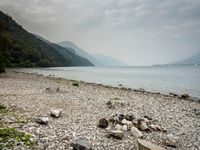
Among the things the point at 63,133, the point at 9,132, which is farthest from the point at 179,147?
the point at 9,132

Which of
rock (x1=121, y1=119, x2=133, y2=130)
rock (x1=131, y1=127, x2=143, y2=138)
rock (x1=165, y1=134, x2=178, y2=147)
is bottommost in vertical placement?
rock (x1=165, y1=134, x2=178, y2=147)

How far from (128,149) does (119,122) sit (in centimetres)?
382

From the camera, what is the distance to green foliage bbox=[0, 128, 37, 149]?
9102mm

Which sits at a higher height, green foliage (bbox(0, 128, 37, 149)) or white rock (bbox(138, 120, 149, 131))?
green foliage (bbox(0, 128, 37, 149))

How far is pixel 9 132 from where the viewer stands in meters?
10.2

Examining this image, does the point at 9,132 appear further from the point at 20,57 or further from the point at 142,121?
the point at 20,57

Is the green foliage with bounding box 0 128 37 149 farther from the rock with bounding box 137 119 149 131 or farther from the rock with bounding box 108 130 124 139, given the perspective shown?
the rock with bounding box 137 119 149 131

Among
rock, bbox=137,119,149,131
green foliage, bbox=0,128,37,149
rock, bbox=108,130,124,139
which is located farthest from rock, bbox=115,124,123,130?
green foliage, bbox=0,128,37,149

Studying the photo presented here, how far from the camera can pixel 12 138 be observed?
380 inches

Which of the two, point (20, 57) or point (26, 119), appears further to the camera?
point (20, 57)

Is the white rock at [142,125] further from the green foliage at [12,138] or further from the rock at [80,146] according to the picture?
the green foliage at [12,138]

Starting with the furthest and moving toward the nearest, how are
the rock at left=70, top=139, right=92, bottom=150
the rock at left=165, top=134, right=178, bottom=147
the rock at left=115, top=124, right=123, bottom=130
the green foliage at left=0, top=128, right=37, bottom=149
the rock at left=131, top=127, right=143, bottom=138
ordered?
1. the rock at left=115, top=124, right=123, bottom=130
2. the rock at left=131, top=127, right=143, bottom=138
3. the rock at left=165, top=134, right=178, bottom=147
4. the rock at left=70, top=139, right=92, bottom=150
5. the green foliage at left=0, top=128, right=37, bottom=149

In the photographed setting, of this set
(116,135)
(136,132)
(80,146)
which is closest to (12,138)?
(80,146)

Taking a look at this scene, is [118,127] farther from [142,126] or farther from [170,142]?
[170,142]
